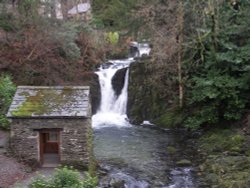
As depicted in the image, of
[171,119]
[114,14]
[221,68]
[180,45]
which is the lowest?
[171,119]

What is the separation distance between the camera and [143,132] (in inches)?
1097

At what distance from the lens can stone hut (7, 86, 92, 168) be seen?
19.0 meters

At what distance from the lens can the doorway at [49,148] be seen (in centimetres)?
1948

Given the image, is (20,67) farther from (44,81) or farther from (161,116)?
(161,116)

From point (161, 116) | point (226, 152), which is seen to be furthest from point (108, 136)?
point (226, 152)

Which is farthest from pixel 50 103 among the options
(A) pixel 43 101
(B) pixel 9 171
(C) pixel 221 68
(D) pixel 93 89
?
(D) pixel 93 89

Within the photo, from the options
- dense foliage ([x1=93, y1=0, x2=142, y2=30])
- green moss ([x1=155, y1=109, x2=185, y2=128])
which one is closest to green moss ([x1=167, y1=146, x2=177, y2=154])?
green moss ([x1=155, y1=109, x2=185, y2=128])

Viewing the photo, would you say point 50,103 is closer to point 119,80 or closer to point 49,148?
point 49,148

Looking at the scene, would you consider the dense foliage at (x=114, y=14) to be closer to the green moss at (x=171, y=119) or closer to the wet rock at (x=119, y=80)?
the wet rock at (x=119, y=80)

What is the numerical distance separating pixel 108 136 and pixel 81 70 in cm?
690

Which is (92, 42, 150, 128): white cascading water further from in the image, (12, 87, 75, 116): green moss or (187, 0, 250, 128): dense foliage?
(12, 87, 75, 116): green moss

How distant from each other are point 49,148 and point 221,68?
11803mm

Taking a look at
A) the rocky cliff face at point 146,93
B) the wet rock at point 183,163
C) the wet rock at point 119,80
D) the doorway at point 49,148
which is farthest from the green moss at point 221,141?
the wet rock at point 119,80

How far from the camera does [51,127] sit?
62.6 feet
